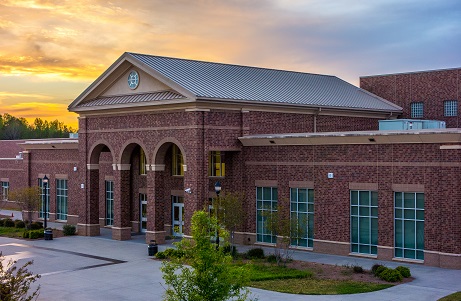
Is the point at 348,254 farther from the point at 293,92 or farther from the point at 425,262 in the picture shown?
the point at 293,92

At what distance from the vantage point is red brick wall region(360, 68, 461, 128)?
4802 centimetres

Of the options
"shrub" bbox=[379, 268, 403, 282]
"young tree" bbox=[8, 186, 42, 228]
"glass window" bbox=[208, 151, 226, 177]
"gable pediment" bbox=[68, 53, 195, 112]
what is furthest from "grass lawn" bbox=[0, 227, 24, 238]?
"shrub" bbox=[379, 268, 403, 282]

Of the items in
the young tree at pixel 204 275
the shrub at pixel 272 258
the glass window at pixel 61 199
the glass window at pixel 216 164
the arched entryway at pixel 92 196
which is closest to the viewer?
the young tree at pixel 204 275

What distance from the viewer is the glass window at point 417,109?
4967 cm

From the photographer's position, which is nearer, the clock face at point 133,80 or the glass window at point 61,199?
the clock face at point 133,80

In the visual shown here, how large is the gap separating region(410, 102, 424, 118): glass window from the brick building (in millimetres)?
1186

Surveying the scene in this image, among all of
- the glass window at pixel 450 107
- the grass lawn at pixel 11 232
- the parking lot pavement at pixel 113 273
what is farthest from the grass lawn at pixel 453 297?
the grass lawn at pixel 11 232

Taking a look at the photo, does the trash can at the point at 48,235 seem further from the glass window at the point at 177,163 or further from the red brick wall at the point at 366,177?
the red brick wall at the point at 366,177

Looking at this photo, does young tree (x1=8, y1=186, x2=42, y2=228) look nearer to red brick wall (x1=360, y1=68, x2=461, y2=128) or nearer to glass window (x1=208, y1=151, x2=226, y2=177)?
glass window (x1=208, y1=151, x2=226, y2=177)

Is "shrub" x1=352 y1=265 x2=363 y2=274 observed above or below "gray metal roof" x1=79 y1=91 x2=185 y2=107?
below

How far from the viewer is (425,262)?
29375 millimetres

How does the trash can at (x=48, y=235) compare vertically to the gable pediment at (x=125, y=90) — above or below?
below

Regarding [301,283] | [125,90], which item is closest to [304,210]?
[301,283]

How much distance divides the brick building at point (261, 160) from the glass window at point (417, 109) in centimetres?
119
